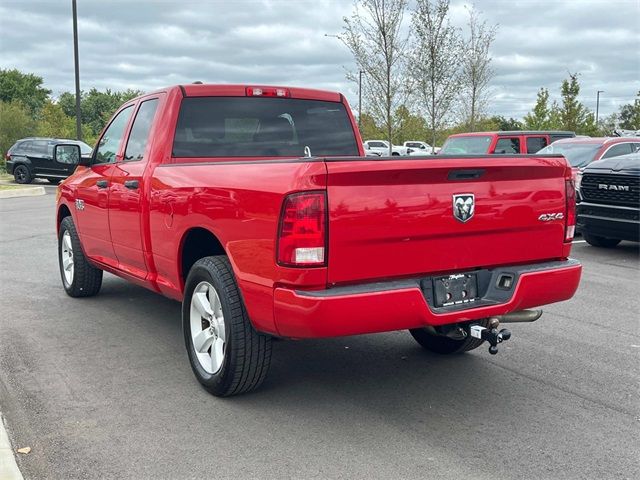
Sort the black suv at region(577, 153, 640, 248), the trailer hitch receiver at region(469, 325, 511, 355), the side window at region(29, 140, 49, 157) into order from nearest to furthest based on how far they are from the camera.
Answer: the trailer hitch receiver at region(469, 325, 511, 355) → the black suv at region(577, 153, 640, 248) → the side window at region(29, 140, 49, 157)

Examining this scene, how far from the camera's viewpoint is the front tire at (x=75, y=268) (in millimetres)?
6980

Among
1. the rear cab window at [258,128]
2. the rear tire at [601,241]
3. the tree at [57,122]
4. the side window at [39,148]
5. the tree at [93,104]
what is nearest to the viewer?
the rear cab window at [258,128]

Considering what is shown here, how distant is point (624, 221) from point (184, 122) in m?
6.66

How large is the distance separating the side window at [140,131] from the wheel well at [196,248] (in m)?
1.11

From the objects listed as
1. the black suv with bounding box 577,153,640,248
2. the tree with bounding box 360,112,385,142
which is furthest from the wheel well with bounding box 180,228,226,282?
the tree with bounding box 360,112,385,142

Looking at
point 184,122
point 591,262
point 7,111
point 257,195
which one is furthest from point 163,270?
point 7,111

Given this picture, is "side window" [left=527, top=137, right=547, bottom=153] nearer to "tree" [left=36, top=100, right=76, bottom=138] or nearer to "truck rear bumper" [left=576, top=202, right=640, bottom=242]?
"truck rear bumper" [left=576, top=202, right=640, bottom=242]

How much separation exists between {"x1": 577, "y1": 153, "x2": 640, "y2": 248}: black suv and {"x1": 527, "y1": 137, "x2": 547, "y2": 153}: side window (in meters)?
6.26

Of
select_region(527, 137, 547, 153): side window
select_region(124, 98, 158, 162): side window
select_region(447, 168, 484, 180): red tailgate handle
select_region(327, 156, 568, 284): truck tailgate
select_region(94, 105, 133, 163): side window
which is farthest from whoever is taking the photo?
select_region(527, 137, 547, 153): side window

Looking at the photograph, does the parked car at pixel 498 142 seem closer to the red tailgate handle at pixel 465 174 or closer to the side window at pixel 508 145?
the side window at pixel 508 145

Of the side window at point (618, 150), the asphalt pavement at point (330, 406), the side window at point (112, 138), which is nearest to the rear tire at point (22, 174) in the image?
the side window at point (618, 150)

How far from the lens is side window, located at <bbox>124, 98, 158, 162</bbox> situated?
18.4 ft

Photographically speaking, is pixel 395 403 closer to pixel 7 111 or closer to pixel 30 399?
pixel 30 399

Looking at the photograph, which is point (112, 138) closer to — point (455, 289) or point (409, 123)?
point (455, 289)
